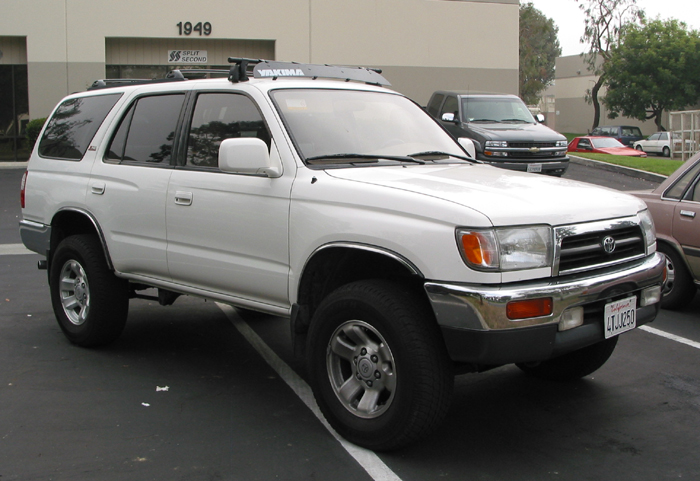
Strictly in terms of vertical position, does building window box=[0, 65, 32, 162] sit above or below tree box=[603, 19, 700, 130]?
below

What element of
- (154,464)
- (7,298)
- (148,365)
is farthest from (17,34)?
(154,464)

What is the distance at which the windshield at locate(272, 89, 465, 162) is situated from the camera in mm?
4637

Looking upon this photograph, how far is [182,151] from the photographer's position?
517cm

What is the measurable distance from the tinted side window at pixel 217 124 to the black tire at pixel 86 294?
4.25ft

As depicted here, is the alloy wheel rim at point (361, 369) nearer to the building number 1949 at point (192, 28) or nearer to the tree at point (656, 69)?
the building number 1949 at point (192, 28)

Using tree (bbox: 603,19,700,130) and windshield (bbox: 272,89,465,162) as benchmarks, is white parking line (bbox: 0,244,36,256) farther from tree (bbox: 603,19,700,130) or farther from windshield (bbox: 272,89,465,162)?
tree (bbox: 603,19,700,130)

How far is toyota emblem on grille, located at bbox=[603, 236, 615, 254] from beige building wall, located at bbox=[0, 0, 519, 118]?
23.5 metres

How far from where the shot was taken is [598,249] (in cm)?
394

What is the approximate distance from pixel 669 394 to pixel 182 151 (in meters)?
3.58

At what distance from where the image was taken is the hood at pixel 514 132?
14.7 m

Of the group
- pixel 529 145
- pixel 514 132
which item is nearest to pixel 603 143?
pixel 514 132

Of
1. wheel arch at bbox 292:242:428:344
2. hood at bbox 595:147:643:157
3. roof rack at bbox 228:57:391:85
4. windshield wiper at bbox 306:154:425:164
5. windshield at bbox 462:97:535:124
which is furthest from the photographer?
hood at bbox 595:147:643:157

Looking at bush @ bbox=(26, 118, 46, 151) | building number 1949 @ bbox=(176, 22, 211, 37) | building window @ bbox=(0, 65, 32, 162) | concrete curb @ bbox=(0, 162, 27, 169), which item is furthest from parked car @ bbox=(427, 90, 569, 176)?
building window @ bbox=(0, 65, 32, 162)

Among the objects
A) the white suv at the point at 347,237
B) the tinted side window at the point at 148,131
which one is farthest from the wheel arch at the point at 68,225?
the tinted side window at the point at 148,131
